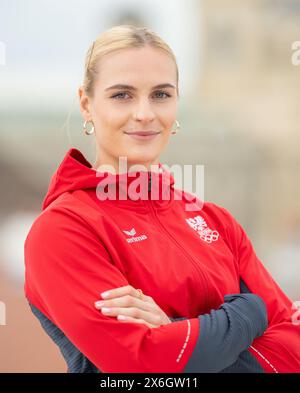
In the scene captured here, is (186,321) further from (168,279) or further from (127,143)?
(127,143)

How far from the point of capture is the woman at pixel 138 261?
115 cm

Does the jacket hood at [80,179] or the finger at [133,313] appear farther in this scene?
the jacket hood at [80,179]

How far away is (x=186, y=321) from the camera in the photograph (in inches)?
46.4

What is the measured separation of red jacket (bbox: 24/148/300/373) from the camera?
1141mm

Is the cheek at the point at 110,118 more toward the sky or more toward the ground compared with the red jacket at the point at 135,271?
more toward the sky

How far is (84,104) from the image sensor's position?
4.63ft

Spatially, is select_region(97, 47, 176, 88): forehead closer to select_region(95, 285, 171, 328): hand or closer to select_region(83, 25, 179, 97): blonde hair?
select_region(83, 25, 179, 97): blonde hair

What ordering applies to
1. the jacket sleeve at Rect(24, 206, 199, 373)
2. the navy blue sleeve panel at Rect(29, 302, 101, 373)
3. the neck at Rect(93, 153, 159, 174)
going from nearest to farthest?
the jacket sleeve at Rect(24, 206, 199, 373)
the navy blue sleeve panel at Rect(29, 302, 101, 373)
the neck at Rect(93, 153, 159, 174)

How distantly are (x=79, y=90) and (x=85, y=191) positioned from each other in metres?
0.26

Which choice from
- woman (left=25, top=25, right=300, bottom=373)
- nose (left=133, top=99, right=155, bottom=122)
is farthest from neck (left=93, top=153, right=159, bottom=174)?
nose (left=133, top=99, right=155, bottom=122)

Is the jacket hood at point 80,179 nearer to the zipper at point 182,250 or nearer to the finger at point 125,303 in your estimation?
the zipper at point 182,250

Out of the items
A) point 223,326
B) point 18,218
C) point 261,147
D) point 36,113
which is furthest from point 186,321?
point 261,147

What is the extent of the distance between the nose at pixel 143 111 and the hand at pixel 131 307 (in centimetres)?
36

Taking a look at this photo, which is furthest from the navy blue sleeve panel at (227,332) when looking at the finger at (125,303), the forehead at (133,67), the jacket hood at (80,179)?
the forehead at (133,67)
